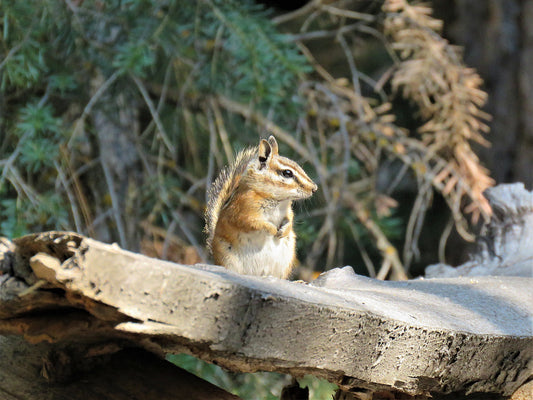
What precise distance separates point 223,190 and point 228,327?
77 centimetres

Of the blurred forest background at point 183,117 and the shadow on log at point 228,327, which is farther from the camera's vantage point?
the blurred forest background at point 183,117

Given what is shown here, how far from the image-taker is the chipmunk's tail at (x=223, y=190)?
4.72 feet

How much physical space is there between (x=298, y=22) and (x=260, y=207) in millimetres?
2315

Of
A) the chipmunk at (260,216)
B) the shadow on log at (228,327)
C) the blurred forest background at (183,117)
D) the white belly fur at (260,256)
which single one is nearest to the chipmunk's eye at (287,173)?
the chipmunk at (260,216)

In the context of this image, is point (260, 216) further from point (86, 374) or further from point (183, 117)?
point (183, 117)

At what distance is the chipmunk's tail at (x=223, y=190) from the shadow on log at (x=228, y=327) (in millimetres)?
323

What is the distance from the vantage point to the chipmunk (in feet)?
4.39

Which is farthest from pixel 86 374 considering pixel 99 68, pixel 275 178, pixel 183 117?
pixel 183 117

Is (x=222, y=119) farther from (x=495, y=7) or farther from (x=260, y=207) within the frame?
(x=495, y=7)

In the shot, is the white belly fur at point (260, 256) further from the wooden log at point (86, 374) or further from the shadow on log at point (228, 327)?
the wooden log at point (86, 374)

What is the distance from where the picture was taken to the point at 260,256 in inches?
52.7

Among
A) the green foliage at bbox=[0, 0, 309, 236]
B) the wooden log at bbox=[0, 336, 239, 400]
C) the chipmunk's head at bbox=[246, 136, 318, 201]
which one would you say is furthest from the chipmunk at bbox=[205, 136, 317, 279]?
the green foliage at bbox=[0, 0, 309, 236]

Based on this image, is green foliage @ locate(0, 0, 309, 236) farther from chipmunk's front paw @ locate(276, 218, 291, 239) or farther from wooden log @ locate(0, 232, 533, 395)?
wooden log @ locate(0, 232, 533, 395)

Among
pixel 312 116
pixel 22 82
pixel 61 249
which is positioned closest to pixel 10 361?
pixel 61 249
